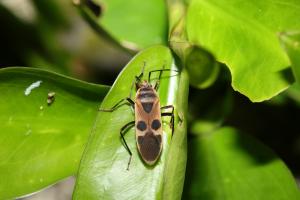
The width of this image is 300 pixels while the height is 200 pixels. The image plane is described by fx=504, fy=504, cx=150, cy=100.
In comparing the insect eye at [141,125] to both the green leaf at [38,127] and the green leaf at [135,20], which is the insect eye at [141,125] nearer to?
the green leaf at [38,127]

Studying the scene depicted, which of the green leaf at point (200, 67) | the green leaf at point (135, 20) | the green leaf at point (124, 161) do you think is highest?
the green leaf at point (135, 20)

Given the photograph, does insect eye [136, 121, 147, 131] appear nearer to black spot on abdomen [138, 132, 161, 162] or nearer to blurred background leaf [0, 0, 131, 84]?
black spot on abdomen [138, 132, 161, 162]

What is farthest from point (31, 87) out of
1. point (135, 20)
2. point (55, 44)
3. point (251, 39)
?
point (55, 44)

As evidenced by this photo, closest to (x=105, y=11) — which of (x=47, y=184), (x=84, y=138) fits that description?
(x=84, y=138)

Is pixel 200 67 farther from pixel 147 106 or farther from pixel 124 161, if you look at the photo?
pixel 124 161

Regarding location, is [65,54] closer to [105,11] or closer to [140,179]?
[105,11]

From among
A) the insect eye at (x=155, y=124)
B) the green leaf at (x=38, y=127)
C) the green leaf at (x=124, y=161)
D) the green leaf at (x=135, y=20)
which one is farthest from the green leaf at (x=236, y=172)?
the green leaf at (x=135, y=20)
